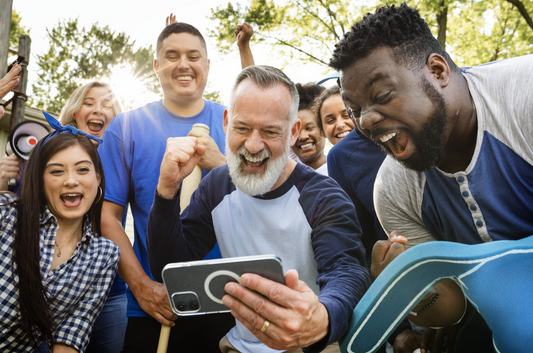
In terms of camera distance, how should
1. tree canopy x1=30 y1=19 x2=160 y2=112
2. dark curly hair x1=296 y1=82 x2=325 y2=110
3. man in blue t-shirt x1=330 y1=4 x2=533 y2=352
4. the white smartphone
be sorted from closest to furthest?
the white smartphone < man in blue t-shirt x1=330 y1=4 x2=533 y2=352 < dark curly hair x1=296 y1=82 x2=325 y2=110 < tree canopy x1=30 y1=19 x2=160 y2=112

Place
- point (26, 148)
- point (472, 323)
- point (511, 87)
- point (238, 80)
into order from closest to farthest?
point (511, 87) → point (472, 323) → point (238, 80) → point (26, 148)

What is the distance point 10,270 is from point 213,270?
97 cm

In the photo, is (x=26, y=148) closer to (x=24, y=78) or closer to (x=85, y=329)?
(x=85, y=329)

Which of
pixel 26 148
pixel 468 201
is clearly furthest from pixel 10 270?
pixel 468 201

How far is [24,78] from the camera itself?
376 centimetres

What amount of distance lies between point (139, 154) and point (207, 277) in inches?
35.7

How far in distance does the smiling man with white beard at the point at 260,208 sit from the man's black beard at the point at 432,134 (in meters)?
0.27

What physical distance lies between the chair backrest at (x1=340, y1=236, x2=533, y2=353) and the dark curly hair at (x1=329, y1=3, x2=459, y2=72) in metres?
0.55

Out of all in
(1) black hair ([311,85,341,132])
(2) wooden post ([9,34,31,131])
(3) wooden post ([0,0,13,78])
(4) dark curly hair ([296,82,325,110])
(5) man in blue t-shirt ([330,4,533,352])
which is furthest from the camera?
(2) wooden post ([9,34,31,131])

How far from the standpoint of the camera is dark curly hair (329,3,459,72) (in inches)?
46.8

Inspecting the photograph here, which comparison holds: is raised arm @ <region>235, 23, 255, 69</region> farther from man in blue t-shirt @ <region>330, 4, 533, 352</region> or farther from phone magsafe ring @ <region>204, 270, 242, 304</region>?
phone magsafe ring @ <region>204, 270, 242, 304</region>

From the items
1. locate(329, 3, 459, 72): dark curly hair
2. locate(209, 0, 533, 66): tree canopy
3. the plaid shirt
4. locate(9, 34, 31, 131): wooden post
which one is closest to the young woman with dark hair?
the plaid shirt

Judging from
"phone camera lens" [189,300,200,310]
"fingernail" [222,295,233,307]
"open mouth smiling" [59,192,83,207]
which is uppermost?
"open mouth smiling" [59,192,83,207]

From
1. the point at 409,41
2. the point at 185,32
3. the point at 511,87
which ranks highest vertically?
the point at 185,32
